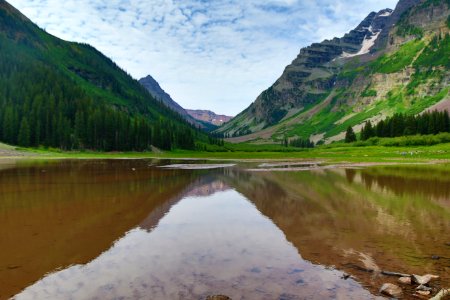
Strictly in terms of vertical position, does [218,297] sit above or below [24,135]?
below

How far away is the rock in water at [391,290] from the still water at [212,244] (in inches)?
16.4

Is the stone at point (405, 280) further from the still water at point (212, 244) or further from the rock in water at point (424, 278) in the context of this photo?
the still water at point (212, 244)

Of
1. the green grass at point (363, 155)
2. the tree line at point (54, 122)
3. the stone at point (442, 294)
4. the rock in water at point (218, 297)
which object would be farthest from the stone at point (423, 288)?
the tree line at point (54, 122)

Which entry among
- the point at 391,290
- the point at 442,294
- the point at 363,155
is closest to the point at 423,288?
the point at 442,294

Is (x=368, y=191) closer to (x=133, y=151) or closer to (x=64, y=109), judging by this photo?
(x=133, y=151)

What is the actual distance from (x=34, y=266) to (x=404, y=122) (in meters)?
204

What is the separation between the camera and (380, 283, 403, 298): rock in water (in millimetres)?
11748

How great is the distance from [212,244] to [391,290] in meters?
9.48

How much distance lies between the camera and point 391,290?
39.0ft

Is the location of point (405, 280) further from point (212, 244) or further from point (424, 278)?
point (212, 244)

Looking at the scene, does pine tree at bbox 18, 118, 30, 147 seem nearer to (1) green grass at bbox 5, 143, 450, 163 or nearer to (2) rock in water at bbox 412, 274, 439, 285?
(1) green grass at bbox 5, 143, 450, 163

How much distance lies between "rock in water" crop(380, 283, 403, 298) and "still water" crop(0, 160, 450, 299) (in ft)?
1.37

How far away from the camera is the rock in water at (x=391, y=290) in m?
11.7

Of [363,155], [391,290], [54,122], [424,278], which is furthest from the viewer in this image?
[54,122]
